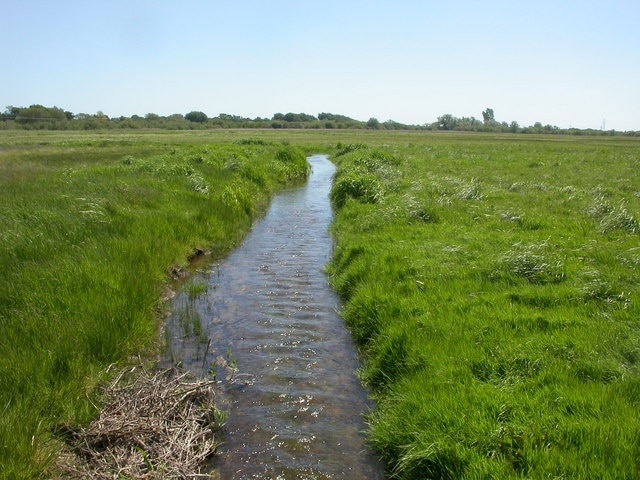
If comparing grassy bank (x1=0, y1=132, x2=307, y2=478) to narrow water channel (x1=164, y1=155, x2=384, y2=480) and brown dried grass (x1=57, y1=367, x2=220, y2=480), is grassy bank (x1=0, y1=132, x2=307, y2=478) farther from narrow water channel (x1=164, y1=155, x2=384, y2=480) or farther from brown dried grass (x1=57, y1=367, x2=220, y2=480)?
narrow water channel (x1=164, y1=155, x2=384, y2=480)

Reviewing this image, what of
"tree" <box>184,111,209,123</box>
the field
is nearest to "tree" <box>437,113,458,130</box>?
"tree" <box>184,111,209,123</box>

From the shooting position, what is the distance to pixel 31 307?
7.04 meters

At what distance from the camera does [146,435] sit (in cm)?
517

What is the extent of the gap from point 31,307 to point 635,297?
32.5 ft

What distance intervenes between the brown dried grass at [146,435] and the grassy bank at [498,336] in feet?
7.16

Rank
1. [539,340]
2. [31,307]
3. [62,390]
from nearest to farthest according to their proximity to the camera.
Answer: [62,390], [539,340], [31,307]

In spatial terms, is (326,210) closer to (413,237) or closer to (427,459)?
(413,237)

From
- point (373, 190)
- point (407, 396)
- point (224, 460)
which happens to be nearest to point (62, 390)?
point (224, 460)

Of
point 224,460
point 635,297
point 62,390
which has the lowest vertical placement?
point 224,460

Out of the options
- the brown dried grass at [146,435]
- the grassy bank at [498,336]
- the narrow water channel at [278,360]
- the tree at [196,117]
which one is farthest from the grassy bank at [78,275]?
the tree at [196,117]

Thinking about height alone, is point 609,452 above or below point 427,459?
above

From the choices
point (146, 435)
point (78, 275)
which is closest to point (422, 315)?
point (146, 435)

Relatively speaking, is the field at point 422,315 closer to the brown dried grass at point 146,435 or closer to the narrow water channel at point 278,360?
the brown dried grass at point 146,435

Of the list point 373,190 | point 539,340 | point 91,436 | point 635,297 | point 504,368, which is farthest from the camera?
point 373,190
